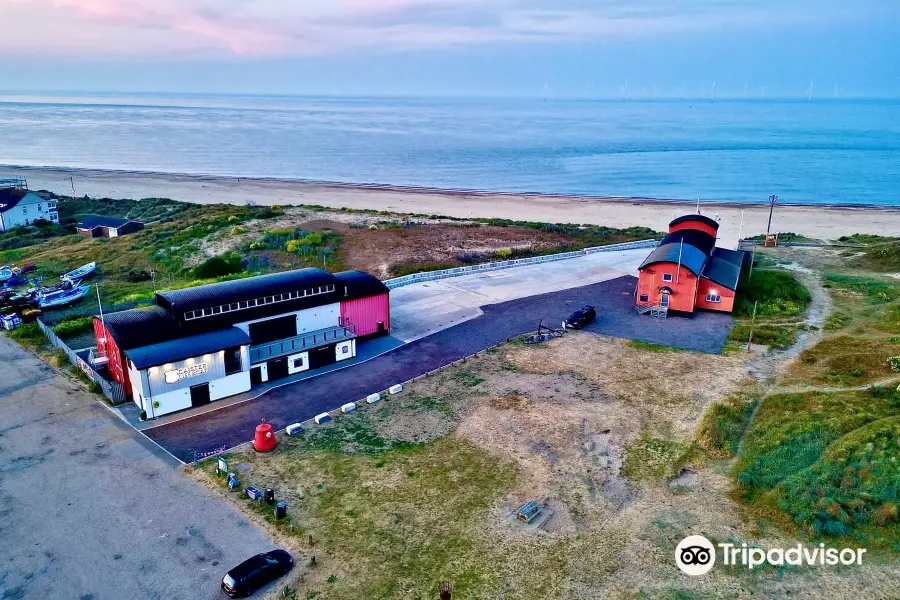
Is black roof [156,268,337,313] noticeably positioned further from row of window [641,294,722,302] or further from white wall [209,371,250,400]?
row of window [641,294,722,302]

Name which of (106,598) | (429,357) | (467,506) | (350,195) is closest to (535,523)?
(467,506)

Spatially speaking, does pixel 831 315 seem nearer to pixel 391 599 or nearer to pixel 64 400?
pixel 391 599

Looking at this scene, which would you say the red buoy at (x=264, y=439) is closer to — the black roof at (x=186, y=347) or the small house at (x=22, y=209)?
the black roof at (x=186, y=347)

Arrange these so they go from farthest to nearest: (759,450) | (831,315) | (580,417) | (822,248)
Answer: (822,248)
(831,315)
(580,417)
(759,450)

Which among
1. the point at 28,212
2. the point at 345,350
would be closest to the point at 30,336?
the point at 345,350

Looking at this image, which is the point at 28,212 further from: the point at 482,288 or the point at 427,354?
the point at 427,354
